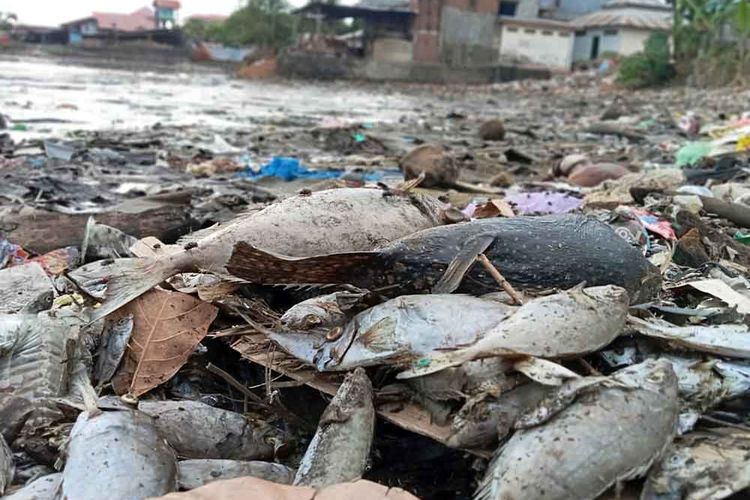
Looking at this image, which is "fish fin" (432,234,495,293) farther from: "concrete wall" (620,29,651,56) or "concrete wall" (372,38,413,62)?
"concrete wall" (620,29,651,56)

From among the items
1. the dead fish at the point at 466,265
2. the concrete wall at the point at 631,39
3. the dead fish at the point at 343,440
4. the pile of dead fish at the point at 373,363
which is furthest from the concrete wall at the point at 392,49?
the dead fish at the point at 343,440

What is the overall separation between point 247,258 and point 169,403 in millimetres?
450

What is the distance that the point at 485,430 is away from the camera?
1469 millimetres

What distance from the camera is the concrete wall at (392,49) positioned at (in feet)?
125

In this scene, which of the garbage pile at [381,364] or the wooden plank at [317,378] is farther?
the wooden plank at [317,378]

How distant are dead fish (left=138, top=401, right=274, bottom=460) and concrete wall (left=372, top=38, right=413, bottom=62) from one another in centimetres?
3768

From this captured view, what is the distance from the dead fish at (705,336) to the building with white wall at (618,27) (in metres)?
37.5

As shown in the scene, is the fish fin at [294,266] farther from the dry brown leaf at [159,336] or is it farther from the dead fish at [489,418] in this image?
the dead fish at [489,418]

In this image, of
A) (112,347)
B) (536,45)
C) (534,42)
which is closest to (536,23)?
(534,42)

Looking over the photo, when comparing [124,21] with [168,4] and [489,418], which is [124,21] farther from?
[489,418]

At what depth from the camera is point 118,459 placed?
1411 millimetres

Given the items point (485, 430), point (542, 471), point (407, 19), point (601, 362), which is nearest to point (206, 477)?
point (485, 430)

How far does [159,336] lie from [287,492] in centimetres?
83

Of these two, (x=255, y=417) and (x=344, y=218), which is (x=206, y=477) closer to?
(x=255, y=417)
